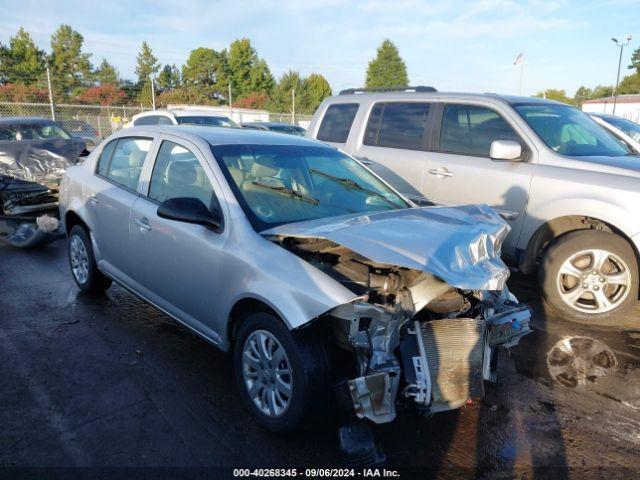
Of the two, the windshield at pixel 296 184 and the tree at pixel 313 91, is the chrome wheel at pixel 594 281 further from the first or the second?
the tree at pixel 313 91

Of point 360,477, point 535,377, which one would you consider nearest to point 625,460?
point 535,377

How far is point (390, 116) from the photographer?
6285 millimetres

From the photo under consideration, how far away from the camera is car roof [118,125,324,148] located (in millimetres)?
3779

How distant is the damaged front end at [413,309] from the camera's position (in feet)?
8.38

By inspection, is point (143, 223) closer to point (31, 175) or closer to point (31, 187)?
point (31, 187)

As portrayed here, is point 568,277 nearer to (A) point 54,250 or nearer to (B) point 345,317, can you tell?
(B) point 345,317

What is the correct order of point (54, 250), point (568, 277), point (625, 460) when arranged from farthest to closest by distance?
point (54, 250) → point (568, 277) → point (625, 460)

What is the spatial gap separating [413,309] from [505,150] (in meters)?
2.91

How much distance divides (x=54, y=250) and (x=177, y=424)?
5170 millimetres

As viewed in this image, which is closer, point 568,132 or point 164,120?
point 568,132

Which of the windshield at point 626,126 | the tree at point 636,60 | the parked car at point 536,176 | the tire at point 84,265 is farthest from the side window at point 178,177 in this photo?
the tree at point 636,60

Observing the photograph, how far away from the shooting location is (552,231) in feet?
15.9

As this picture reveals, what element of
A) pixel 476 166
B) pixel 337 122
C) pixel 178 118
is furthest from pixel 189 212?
pixel 178 118

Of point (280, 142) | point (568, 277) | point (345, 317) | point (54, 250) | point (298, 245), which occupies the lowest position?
point (54, 250)
